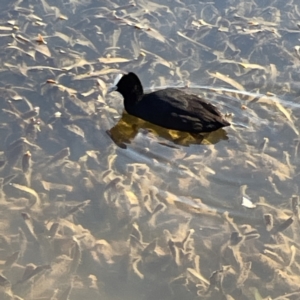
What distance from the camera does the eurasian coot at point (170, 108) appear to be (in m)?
5.72

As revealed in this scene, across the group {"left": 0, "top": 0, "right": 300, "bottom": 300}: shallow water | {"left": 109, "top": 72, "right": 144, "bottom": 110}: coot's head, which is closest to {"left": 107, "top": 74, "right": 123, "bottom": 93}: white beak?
{"left": 0, "top": 0, "right": 300, "bottom": 300}: shallow water

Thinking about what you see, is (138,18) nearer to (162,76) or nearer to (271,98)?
(162,76)

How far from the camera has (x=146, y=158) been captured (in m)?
5.54

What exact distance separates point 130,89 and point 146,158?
78 cm

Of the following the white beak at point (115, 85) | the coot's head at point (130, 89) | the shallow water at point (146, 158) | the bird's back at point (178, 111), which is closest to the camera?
the shallow water at point (146, 158)

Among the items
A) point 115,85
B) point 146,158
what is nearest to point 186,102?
point 146,158

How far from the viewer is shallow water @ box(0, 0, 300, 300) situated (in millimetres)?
4531

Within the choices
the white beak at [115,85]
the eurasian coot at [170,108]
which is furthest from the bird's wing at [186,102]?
the white beak at [115,85]

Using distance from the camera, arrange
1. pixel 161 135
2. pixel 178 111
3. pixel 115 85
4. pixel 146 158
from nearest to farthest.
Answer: pixel 146 158 → pixel 178 111 → pixel 161 135 → pixel 115 85

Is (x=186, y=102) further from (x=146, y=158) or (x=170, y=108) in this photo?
(x=146, y=158)

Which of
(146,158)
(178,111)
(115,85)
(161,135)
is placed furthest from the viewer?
(115,85)

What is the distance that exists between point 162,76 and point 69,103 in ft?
3.40

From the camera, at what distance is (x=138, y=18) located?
24.7 feet

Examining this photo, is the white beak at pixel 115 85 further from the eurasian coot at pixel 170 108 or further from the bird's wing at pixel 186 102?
the bird's wing at pixel 186 102
